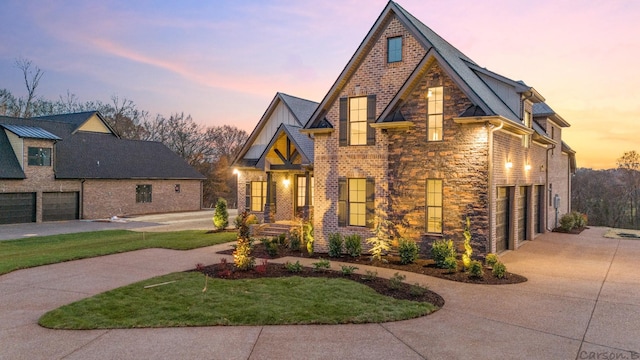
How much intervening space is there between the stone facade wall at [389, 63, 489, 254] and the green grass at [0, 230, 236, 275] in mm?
8715

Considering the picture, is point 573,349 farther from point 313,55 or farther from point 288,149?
point 313,55

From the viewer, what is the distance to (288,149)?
21.6 m

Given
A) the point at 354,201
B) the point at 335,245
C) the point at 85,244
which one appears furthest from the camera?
the point at 85,244

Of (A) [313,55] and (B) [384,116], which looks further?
(A) [313,55]

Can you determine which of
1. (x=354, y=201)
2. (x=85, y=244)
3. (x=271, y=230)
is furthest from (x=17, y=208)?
(x=354, y=201)

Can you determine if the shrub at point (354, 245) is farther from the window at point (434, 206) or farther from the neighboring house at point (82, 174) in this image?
the neighboring house at point (82, 174)

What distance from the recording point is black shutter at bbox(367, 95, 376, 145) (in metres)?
14.7

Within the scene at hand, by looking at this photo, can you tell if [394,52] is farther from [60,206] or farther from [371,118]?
[60,206]

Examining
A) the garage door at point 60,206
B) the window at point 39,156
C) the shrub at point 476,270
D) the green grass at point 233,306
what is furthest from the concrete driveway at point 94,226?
the shrub at point 476,270

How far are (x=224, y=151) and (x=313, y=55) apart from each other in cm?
3302

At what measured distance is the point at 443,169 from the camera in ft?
43.7

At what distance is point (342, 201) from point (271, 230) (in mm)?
6380

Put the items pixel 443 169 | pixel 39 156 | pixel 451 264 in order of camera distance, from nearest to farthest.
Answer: pixel 451 264, pixel 443 169, pixel 39 156

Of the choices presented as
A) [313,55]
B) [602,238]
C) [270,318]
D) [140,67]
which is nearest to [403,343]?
[270,318]
